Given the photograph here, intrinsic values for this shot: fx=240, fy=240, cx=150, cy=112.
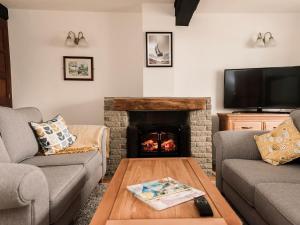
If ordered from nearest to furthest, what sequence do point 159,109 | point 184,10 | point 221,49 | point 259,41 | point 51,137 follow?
1. point 51,137
2. point 184,10
3. point 159,109
4. point 259,41
5. point 221,49

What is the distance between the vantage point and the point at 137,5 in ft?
11.1

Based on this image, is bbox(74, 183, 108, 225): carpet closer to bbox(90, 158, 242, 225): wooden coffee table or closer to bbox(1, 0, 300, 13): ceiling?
bbox(90, 158, 242, 225): wooden coffee table

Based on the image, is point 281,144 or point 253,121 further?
point 253,121

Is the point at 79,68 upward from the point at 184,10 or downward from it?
downward

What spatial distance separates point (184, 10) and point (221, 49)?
1051mm

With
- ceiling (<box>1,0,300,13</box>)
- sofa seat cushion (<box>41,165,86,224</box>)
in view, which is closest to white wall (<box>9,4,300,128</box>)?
ceiling (<box>1,0,300,13</box>)

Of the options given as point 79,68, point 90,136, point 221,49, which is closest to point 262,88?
point 221,49

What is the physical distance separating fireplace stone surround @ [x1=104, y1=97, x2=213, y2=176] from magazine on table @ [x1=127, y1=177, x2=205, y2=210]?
1.68 m

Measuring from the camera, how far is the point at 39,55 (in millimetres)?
3652

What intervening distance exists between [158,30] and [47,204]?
2.74 metres

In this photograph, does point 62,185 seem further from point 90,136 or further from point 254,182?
point 254,182

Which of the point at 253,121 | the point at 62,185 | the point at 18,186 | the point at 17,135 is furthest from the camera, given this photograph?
the point at 253,121

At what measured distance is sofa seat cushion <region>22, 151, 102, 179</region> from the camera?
1.93m

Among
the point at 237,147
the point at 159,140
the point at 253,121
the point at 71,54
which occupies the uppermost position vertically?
the point at 71,54
